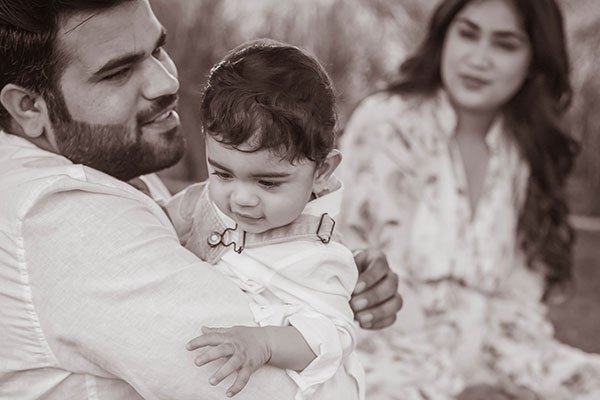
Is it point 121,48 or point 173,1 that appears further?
point 173,1

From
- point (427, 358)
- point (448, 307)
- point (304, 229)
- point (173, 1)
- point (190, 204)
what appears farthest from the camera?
point (173, 1)

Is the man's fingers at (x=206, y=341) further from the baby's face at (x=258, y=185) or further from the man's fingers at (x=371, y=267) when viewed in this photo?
the man's fingers at (x=371, y=267)

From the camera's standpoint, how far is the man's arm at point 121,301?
164 centimetres

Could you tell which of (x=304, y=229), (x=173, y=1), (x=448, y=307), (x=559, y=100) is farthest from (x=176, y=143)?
(x=173, y=1)

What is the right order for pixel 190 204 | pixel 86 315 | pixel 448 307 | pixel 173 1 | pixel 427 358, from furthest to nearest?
pixel 173 1, pixel 448 307, pixel 427 358, pixel 190 204, pixel 86 315

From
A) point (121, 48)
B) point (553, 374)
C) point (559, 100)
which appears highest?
point (121, 48)

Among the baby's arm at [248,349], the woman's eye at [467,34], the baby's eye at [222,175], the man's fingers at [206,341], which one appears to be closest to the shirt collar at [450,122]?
the woman's eye at [467,34]

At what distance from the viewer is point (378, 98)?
12.8 ft

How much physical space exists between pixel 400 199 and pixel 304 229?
1890mm

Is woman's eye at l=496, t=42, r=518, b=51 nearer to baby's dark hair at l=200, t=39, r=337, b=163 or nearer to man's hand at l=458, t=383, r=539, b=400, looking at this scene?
man's hand at l=458, t=383, r=539, b=400

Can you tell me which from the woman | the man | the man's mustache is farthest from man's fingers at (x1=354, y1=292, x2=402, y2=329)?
the woman

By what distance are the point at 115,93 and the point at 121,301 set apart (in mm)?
501

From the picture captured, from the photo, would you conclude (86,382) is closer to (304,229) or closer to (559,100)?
(304,229)

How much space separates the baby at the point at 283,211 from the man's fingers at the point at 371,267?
32 cm
